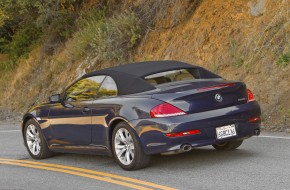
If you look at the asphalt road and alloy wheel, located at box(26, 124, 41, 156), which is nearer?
the asphalt road

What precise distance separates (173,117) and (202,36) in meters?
9.23

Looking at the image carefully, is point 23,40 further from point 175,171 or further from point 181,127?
point 181,127

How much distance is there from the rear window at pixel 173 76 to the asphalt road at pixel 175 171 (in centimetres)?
120

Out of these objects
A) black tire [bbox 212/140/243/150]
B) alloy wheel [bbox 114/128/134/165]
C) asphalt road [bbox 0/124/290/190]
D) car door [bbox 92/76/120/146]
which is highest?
car door [bbox 92/76/120/146]

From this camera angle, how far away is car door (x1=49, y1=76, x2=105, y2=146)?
9.52m

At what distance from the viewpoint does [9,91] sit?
25.1 meters

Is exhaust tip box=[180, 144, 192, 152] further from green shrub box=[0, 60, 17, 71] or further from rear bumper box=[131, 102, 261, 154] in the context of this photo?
green shrub box=[0, 60, 17, 71]

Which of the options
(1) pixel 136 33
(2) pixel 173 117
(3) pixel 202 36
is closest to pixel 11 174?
(2) pixel 173 117

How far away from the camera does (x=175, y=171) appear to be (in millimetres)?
8539

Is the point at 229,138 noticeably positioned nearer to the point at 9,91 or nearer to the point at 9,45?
the point at 9,91

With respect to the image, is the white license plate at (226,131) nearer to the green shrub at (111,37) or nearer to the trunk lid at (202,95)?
the trunk lid at (202,95)

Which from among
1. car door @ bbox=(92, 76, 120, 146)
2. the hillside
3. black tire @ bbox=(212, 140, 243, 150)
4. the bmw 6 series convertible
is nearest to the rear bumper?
the bmw 6 series convertible

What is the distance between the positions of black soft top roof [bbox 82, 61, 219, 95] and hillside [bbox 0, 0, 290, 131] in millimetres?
3372

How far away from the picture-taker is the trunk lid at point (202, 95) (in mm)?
8352
